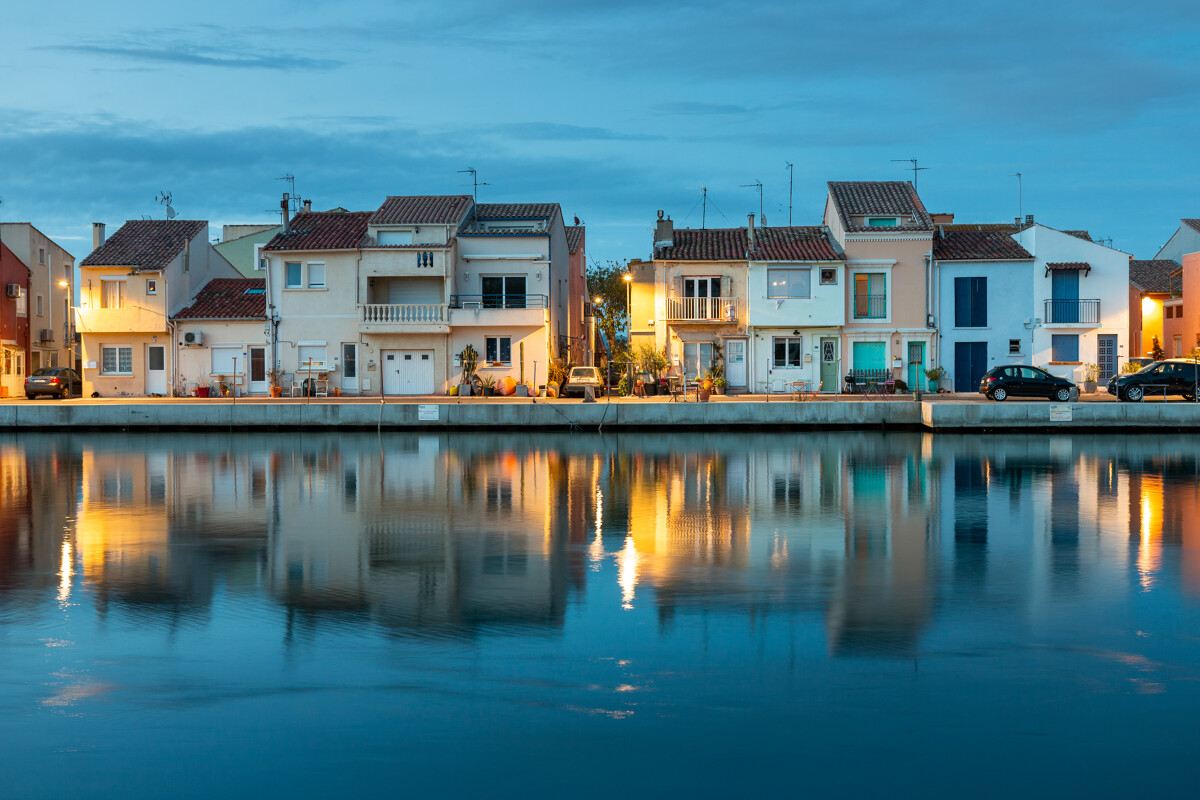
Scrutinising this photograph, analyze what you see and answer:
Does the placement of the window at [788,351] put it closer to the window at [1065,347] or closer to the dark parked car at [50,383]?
the window at [1065,347]

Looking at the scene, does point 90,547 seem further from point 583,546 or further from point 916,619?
point 916,619

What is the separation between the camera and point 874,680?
383 inches

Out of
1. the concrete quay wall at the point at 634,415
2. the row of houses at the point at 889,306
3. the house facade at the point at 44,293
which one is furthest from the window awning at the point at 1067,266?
the house facade at the point at 44,293

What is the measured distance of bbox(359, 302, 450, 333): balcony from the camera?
45.3m

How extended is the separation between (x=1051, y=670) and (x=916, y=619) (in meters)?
1.93

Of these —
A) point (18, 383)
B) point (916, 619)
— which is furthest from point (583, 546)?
point (18, 383)

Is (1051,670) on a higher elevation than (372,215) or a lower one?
lower

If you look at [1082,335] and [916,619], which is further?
[1082,335]

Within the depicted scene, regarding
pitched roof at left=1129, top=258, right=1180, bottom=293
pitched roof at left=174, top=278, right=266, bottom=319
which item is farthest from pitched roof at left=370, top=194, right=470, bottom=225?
pitched roof at left=1129, top=258, right=1180, bottom=293

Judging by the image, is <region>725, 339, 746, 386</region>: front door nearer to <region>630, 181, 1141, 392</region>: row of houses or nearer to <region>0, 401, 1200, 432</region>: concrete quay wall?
<region>630, 181, 1141, 392</region>: row of houses

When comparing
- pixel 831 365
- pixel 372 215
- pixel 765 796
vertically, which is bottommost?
pixel 765 796

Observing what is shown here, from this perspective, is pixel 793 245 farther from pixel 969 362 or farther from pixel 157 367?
pixel 157 367

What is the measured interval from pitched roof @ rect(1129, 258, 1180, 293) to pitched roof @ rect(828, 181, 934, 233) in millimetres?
18303

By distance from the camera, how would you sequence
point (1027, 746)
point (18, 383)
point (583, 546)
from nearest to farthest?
1. point (1027, 746)
2. point (583, 546)
3. point (18, 383)
